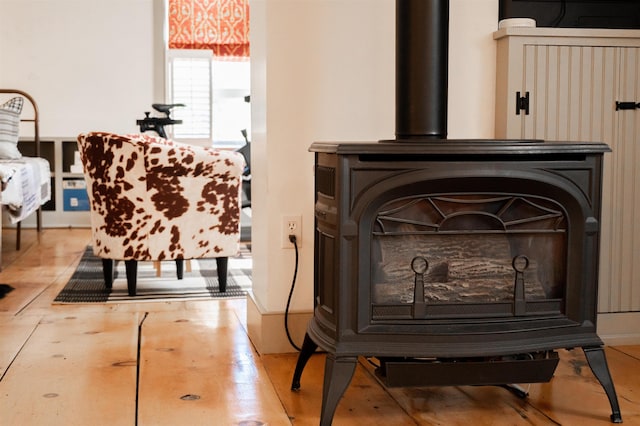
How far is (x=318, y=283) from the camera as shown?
7.98ft

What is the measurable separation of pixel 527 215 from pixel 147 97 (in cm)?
561

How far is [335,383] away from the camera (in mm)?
2139

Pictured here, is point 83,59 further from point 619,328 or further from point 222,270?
point 619,328

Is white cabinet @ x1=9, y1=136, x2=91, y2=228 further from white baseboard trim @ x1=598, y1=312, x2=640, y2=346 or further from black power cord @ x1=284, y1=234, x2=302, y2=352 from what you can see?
white baseboard trim @ x1=598, y1=312, x2=640, y2=346

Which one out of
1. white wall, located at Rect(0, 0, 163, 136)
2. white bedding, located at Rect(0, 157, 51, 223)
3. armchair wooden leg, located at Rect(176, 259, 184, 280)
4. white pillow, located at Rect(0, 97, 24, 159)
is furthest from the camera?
white wall, located at Rect(0, 0, 163, 136)

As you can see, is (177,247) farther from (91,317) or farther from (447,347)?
(447,347)

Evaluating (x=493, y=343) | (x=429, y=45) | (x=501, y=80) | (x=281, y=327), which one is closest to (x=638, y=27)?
(x=501, y=80)

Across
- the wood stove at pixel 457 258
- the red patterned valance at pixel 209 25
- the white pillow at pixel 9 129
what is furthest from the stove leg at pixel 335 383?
the red patterned valance at pixel 209 25

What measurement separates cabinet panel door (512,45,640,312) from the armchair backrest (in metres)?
1.73

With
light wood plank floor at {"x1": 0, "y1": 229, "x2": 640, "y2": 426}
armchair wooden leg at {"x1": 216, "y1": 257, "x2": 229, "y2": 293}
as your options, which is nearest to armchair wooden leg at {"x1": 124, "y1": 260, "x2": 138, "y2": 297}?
armchair wooden leg at {"x1": 216, "y1": 257, "x2": 229, "y2": 293}

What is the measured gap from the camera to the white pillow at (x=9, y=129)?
20.0 ft

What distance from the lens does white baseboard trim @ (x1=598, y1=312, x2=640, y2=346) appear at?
3.06 metres

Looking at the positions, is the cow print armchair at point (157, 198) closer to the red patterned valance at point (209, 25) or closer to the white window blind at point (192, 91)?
the white window blind at point (192, 91)

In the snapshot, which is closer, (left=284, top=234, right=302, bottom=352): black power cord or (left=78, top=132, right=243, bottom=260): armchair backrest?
(left=284, top=234, right=302, bottom=352): black power cord
